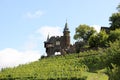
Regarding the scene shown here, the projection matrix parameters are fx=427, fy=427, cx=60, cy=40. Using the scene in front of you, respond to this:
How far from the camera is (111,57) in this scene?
36719mm

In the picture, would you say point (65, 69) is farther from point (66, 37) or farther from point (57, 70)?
point (66, 37)

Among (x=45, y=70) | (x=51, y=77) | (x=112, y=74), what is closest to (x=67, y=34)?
(x=45, y=70)

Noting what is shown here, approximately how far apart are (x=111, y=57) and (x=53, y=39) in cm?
5816

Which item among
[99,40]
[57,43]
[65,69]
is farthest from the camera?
[57,43]

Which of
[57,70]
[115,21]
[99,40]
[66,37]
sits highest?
[115,21]

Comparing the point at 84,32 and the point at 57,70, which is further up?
the point at 84,32

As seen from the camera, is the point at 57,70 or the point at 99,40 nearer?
the point at 57,70

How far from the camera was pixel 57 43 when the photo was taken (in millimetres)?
94000

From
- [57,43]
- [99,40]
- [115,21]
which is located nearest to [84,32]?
[57,43]

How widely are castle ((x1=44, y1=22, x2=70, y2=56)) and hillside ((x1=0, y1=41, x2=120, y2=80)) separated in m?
11.9

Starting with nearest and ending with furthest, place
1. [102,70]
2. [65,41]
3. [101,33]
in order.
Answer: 1. [102,70]
2. [101,33]
3. [65,41]

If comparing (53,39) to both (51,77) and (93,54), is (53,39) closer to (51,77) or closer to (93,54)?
(93,54)

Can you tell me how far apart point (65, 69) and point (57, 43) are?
29.8m

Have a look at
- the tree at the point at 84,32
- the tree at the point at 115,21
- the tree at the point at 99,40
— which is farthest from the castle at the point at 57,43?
the tree at the point at 115,21
